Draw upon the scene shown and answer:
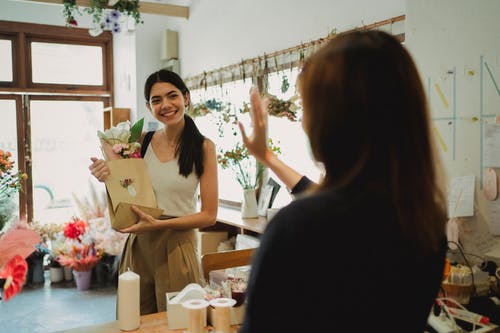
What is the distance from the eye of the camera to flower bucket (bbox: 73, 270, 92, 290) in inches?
183

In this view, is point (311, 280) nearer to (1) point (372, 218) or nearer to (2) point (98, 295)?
(1) point (372, 218)

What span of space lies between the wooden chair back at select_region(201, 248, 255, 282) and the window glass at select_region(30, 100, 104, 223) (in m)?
3.85

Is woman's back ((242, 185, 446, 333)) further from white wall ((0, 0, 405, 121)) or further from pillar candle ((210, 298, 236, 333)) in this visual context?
white wall ((0, 0, 405, 121))

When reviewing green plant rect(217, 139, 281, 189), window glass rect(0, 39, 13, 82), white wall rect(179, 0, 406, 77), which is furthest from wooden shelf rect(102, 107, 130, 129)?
green plant rect(217, 139, 281, 189)

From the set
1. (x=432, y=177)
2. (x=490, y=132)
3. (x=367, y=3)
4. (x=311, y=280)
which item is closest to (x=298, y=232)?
(x=311, y=280)

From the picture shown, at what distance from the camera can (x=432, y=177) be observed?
0.71 metres

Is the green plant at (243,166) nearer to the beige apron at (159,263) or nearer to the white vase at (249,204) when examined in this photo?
the white vase at (249,204)

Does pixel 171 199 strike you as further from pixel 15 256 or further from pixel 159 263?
pixel 15 256

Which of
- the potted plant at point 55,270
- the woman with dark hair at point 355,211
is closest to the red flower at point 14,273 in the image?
the woman with dark hair at point 355,211

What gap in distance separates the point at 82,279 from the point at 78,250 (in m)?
0.29

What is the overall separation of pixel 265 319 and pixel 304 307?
0.19 ft

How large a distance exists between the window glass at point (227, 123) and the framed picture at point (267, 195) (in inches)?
17.9

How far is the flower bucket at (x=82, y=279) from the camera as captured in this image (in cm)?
466

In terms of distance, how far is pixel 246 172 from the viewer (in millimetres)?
3906
